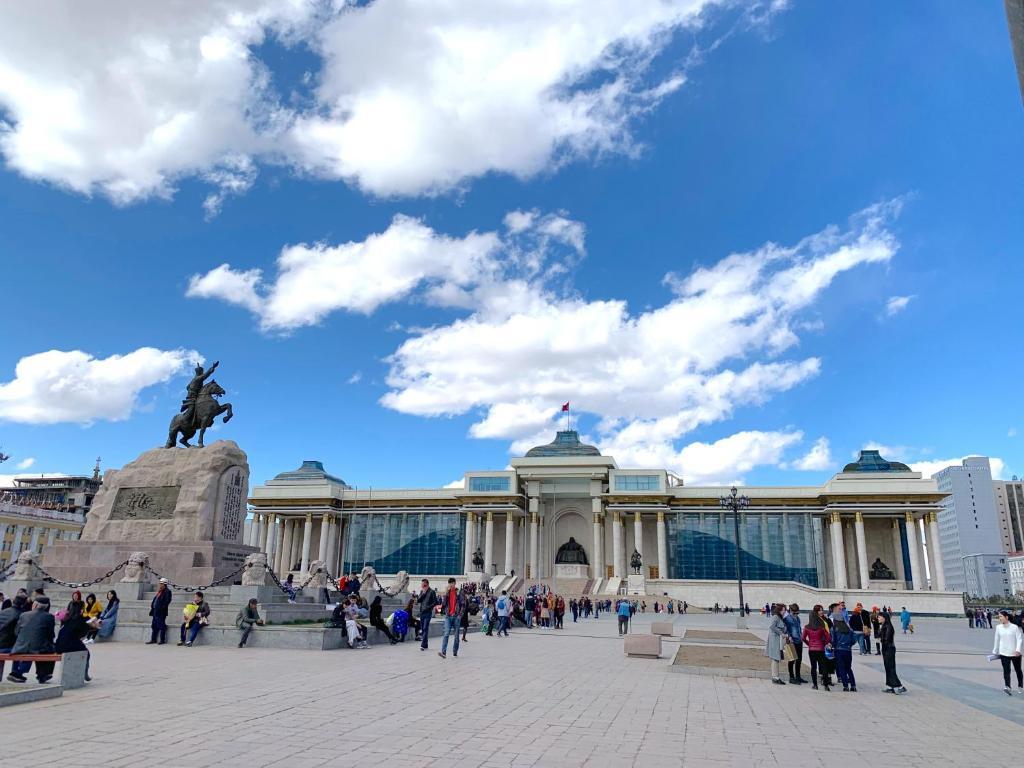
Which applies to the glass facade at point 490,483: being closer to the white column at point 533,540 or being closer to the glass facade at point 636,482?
the white column at point 533,540

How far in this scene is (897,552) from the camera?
2628 inches

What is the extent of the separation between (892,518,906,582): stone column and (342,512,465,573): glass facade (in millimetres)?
41583

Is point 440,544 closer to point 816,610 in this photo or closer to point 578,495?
point 578,495

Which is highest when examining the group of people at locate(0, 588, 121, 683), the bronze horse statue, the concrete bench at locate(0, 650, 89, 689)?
the bronze horse statue

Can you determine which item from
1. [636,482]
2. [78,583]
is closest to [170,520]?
[78,583]

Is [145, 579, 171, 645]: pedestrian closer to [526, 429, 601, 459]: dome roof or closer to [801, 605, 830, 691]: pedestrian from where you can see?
[801, 605, 830, 691]: pedestrian

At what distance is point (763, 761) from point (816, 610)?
7184mm

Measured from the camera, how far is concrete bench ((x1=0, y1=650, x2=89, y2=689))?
9758 mm

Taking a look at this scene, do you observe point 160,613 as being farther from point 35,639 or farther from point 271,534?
point 271,534

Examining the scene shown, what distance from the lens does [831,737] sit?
8.54m

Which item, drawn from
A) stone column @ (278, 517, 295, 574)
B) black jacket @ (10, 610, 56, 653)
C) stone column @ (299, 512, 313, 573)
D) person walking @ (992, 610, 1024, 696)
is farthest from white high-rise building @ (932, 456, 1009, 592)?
black jacket @ (10, 610, 56, 653)

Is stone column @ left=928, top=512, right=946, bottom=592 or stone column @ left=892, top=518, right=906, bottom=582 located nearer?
stone column @ left=928, top=512, right=946, bottom=592

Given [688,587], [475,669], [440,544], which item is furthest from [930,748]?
[440,544]

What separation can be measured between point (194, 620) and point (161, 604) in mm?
810
